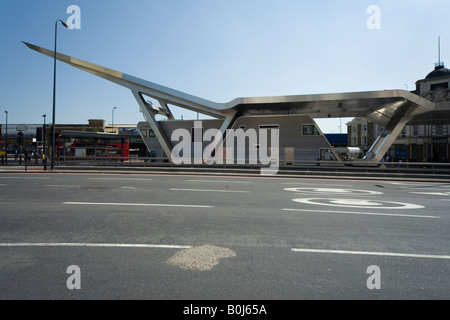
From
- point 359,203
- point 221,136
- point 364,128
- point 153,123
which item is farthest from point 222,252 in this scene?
point 364,128

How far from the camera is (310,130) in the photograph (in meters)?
24.2

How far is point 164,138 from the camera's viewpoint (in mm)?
27703

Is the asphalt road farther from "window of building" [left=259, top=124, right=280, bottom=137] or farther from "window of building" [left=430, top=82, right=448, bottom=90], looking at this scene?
"window of building" [left=430, top=82, right=448, bottom=90]

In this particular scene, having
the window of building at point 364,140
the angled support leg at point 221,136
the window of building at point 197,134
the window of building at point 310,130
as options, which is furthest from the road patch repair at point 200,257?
the window of building at point 364,140

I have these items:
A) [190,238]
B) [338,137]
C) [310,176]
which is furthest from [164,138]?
[338,137]

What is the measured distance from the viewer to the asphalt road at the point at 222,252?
9.87 ft

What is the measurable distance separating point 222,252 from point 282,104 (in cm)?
2176

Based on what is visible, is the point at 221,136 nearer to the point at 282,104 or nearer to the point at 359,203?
the point at 282,104

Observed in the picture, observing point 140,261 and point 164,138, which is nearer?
point 140,261

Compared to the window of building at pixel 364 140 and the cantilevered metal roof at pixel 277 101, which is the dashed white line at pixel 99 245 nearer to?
the cantilevered metal roof at pixel 277 101

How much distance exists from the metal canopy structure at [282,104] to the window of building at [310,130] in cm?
203
